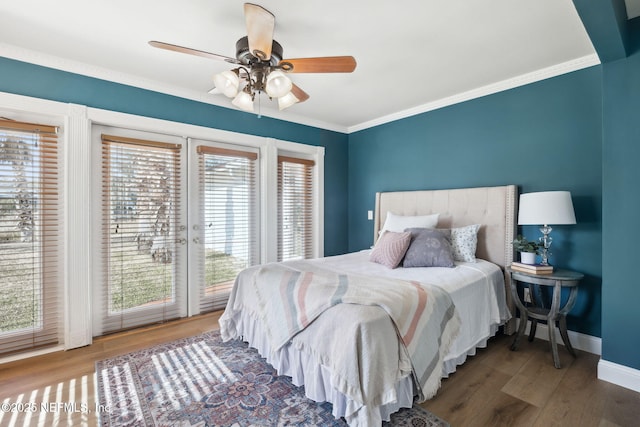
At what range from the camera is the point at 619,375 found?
201cm

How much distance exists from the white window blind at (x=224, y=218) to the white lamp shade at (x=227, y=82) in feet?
5.17

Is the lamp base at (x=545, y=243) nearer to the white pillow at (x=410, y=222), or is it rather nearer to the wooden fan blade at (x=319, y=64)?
the white pillow at (x=410, y=222)

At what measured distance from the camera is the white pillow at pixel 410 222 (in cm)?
316

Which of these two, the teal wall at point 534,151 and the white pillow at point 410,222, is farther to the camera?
the white pillow at point 410,222

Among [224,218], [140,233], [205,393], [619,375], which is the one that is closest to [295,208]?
[224,218]

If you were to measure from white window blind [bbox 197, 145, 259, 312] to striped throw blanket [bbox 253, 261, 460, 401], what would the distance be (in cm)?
139

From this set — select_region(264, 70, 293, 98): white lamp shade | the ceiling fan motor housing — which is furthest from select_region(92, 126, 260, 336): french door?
select_region(264, 70, 293, 98): white lamp shade

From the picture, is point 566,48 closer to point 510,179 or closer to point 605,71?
point 605,71

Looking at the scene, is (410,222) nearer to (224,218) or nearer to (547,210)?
(547,210)

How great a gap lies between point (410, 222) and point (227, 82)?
2.32 metres

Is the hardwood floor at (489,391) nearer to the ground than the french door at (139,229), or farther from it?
nearer to the ground

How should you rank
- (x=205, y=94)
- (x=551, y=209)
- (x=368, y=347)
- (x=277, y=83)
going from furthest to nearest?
(x=205, y=94) → (x=551, y=209) → (x=277, y=83) → (x=368, y=347)

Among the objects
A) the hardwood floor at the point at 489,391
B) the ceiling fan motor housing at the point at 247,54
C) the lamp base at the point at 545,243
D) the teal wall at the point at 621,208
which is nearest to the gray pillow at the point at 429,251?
the lamp base at the point at 545,243

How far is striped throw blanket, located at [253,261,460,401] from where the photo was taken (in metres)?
1.68
